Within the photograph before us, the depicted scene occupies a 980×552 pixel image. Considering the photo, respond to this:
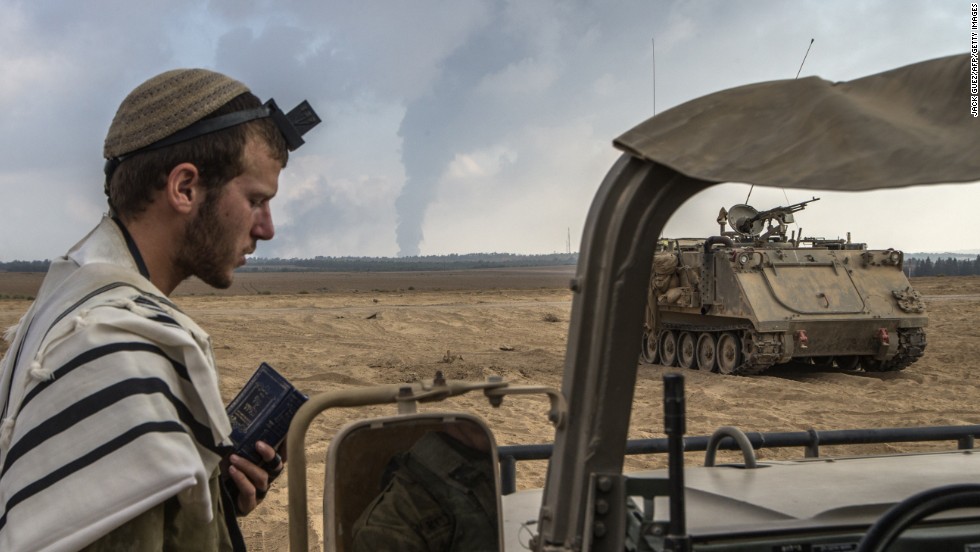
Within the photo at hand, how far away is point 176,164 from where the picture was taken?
5.38 ft

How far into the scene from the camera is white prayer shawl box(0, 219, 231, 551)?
131 centimetres

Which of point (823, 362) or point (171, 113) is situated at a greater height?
point (171, 113)

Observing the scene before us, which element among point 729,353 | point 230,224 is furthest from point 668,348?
point 230,224

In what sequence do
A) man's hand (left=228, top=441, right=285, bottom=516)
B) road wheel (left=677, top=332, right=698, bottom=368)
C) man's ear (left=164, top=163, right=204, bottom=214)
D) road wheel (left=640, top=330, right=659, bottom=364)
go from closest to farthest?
man's ear (left=164, top=163, right=204, bottom=214), man's hand (left=228, top=441, right=285, bottom=516), road wheel (left=677, top=332, right=698, bottom=368), road wheel (left=640, top=330, right=659, bottom=364)

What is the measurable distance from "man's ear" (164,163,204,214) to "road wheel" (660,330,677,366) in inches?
543

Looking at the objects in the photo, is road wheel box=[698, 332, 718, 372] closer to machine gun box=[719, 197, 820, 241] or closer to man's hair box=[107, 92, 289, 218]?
machine gun box=[719, 197, 820, 241]

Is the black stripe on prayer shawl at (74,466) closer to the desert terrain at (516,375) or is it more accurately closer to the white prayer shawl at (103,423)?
the white prayer shawl at (103,423)

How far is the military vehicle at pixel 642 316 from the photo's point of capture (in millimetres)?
1296

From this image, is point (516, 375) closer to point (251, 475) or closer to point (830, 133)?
point (251, 475)

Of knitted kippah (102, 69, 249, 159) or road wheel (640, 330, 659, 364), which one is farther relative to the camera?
road wheel (640, 330, 659, 364)

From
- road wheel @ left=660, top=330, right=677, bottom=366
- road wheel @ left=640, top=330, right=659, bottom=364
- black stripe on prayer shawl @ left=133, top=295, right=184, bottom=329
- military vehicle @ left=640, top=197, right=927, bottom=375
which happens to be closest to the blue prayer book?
black stripe on prayer shawl @ left=133, top=295, right=184, bottom=329

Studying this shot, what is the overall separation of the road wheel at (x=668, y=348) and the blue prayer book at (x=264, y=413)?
44.6 feet

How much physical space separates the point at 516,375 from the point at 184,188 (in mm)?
12124

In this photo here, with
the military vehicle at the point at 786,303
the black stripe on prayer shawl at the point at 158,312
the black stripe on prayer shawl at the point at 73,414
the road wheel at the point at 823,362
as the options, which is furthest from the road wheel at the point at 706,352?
the black stripe on prayer shawl at the point at 73,414
